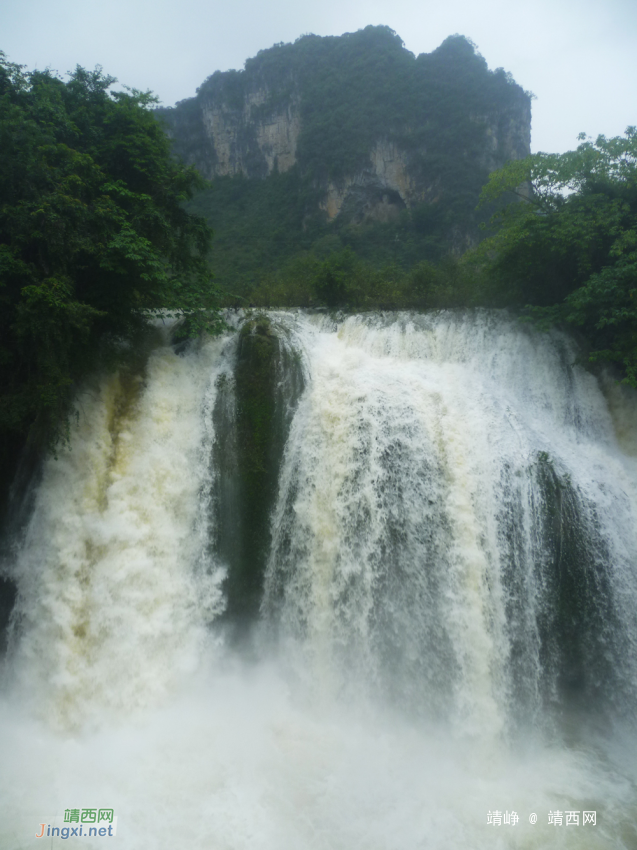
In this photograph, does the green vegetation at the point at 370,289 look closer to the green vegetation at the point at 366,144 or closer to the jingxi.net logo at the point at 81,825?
the jingxi.net logo at the point at 81,825

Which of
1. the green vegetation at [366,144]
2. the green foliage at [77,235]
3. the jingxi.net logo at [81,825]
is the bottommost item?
the jingxi.net logo at [81,825]

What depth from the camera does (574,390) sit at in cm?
959

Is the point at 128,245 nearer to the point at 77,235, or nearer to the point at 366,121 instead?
the point at 77,235

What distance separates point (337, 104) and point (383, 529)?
42381 mm

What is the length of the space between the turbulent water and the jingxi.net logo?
0.09 metres

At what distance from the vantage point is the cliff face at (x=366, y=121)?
3666cm

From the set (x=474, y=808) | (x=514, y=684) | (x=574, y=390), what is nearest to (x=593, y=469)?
(x=574, y=390)

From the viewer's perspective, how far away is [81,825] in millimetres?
5609

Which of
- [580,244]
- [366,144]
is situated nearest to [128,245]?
[580,244]

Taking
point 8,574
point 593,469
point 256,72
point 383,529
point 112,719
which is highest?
point 256,72

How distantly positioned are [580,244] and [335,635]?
8.47m

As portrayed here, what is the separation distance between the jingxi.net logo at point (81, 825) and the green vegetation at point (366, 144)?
27.2 m

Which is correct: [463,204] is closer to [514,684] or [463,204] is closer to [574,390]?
[574,390]

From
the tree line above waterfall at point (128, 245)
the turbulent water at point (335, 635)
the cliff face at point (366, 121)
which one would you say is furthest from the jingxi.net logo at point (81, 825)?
the cliff face at point (366, 121)
